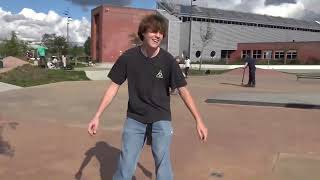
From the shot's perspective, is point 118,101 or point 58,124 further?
point 118,101

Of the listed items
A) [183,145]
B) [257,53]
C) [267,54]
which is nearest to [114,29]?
[257,53]

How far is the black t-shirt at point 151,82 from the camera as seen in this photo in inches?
158

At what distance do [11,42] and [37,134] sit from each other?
6309 cm

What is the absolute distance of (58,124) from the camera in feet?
30.3

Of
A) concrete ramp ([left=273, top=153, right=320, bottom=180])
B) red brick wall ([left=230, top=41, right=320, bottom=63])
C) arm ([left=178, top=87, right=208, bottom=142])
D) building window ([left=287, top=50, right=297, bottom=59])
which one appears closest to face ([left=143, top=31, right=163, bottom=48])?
arm ([left=178, top=87, right=208, bottom=142])

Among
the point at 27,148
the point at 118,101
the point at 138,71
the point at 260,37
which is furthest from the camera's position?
the point at 260,37

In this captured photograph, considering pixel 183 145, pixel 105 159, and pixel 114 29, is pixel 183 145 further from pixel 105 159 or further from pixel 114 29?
pixel 114 29

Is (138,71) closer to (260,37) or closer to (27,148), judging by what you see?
(27,148)

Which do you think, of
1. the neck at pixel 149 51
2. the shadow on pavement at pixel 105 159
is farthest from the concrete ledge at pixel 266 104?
the neck at pixel 149 51

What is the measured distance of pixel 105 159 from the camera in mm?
6395

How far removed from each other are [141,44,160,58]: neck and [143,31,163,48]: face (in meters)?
0.05

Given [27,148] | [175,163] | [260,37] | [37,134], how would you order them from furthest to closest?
1. [260,37]
2. [37,134]
3. [27,148]
4. [175,163]

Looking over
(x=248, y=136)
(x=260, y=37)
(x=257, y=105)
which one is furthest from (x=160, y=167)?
(x=260, y=37)

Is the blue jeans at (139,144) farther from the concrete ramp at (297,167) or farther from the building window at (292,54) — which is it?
the building window at (292,54)
